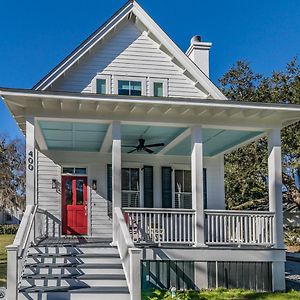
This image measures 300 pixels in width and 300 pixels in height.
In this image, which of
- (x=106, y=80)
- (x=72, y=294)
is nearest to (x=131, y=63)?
(x=106, y=80)

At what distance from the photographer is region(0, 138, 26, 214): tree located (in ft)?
135

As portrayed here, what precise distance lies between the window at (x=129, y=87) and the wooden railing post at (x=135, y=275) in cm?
602

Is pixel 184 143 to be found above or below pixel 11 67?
below

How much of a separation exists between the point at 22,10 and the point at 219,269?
13646 mm

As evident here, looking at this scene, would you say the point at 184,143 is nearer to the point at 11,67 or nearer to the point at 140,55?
the point at 140,55

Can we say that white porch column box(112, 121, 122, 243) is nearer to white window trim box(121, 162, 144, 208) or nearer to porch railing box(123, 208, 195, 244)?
porch railing box(123, 208, 195, 244)

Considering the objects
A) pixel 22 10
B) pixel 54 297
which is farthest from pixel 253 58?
pixel 54 297

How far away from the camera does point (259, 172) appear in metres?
24.2

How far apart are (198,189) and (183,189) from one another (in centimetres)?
399

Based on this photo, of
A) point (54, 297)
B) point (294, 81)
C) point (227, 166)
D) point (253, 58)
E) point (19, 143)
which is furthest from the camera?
point (19, 143)

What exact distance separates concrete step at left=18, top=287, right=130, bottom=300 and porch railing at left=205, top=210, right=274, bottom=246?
331 cm

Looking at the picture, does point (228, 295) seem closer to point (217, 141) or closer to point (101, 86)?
point (217, 141)

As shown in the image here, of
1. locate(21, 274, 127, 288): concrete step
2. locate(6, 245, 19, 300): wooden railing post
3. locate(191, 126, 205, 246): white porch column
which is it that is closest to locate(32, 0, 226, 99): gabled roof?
locate(191, 126, 205, 246): white porch column

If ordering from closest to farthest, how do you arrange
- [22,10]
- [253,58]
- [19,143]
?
[22,10] → [253,58] → [19,143]
